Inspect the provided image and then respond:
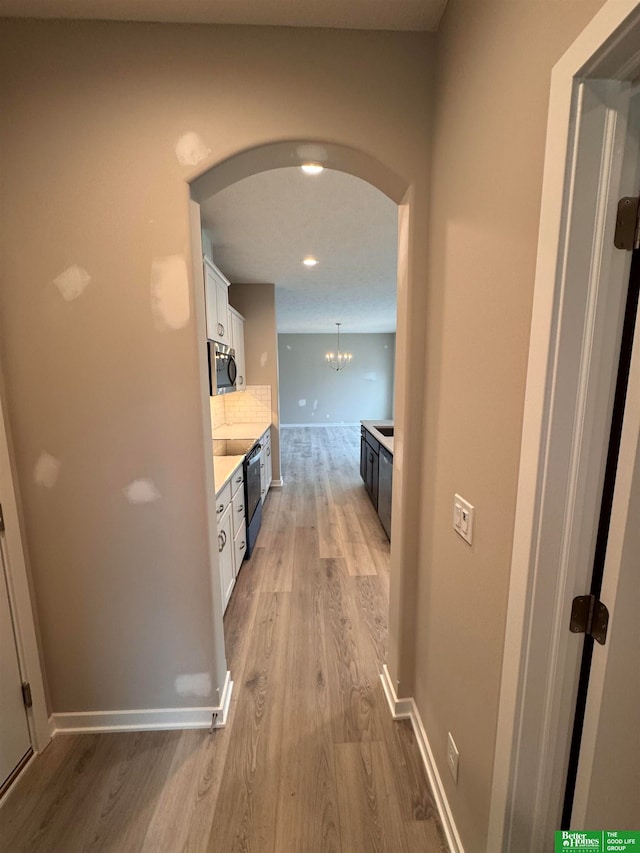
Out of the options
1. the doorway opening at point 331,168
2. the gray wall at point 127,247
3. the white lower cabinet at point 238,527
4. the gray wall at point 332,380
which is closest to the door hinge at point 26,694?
the gray wall at point 127,247

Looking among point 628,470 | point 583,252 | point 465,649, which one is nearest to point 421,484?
point 465,649

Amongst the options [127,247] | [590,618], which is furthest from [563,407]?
[127,247]

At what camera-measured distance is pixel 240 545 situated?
2855mm

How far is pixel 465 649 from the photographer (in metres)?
1.12

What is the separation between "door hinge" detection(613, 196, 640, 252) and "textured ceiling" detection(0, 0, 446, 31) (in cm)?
115

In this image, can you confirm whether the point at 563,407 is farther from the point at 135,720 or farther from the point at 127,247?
the point at 135,720

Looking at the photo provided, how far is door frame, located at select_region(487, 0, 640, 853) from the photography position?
0.64 metres

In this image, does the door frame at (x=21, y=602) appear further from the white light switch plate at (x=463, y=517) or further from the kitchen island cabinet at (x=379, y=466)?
the kitchen island cabinet at (x=379, y=466)

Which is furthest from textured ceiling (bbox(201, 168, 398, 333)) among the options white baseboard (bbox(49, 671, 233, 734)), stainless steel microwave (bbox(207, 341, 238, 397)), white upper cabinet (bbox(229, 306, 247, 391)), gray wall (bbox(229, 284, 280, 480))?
white baseboard (bbox(49, 671, 233, 734))

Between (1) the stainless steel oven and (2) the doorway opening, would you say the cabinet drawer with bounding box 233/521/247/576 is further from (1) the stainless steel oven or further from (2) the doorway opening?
(2) the doorway opening

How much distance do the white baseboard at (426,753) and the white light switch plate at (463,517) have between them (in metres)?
1.02

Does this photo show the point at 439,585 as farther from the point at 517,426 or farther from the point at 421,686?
the point at 517,426

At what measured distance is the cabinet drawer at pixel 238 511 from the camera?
2.61 meters

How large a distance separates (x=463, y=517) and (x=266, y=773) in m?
1.35
